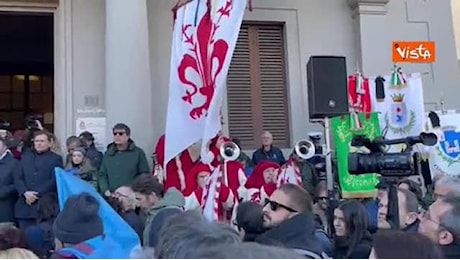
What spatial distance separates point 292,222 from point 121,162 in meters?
4.45

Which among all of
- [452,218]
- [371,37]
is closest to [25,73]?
[371,37]

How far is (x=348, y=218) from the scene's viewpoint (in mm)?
4465

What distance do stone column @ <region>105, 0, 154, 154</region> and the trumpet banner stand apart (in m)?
2.38

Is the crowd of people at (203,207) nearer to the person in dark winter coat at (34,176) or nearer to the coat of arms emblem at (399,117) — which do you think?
the person in dark winter coat at (34,176)

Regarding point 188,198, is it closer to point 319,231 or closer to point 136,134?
point 136,134

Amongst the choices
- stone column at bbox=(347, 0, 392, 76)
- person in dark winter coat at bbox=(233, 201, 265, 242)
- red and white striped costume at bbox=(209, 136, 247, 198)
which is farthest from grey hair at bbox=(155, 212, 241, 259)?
stone column at bbox=(347, 0, 392, 76)

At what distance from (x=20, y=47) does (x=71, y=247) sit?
11.5 meters

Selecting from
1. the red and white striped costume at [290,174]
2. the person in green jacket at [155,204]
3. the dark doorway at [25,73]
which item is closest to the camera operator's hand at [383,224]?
the person in green jacket at [155,204]

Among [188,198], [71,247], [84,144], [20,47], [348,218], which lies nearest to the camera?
[71,247]

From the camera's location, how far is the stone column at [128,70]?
831cm

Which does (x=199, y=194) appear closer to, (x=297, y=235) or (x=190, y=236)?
(x=297, y=235)

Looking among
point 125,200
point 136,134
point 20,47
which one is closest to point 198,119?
point 136,134

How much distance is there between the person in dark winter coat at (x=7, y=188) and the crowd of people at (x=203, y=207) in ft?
0.03

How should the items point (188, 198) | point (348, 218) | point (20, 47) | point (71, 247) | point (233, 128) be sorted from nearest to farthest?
point (71, 247) < point (348, 218) < point (188, 198) < point (233, 128) < point (20, 47)
